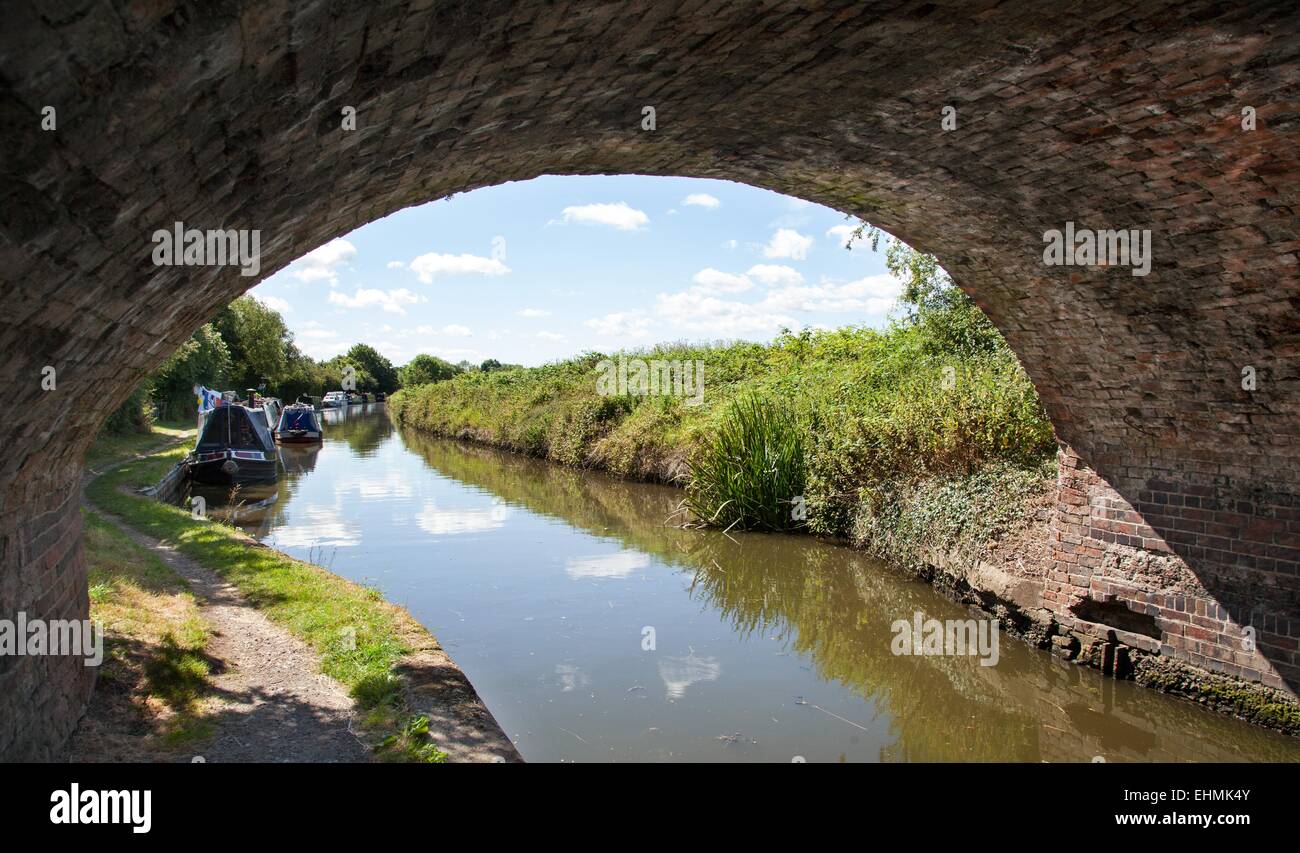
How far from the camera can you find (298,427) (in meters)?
32.9

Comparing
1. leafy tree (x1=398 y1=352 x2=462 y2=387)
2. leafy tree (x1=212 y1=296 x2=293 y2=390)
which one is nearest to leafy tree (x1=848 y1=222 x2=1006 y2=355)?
leafy tree (x1=212 y1=296 x2=293 y2=390)

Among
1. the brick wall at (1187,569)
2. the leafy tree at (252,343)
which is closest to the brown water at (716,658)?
the brick wall at (1187,569)

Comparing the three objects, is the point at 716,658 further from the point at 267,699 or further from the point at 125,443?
the point at 125,443

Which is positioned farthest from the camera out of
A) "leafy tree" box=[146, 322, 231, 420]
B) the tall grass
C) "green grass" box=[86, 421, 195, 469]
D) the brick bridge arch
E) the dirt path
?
"leafy tree" box=[146, 322, 231, 420]

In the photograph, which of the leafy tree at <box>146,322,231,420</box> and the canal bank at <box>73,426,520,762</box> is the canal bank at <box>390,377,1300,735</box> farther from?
the leafy tree at <box>146,322,231,420</box>

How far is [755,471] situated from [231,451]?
13.0m

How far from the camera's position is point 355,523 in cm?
1449

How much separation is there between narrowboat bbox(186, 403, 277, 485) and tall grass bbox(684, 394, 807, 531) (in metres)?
11.9

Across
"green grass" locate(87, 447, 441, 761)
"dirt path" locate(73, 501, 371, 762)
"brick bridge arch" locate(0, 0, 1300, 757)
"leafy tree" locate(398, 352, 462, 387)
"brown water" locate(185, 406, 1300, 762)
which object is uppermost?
"leafy tree" locate(398, 352, 462, 387)

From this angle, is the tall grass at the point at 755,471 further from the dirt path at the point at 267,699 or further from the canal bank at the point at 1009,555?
the dirt path at the point at 267,699

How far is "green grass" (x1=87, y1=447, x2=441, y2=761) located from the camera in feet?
17.8

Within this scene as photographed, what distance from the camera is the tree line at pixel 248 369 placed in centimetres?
3183

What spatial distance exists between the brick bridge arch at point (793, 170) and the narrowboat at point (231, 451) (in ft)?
50.8
